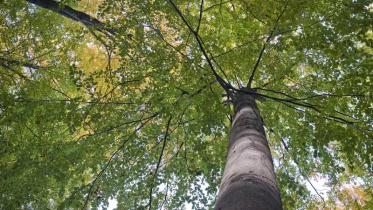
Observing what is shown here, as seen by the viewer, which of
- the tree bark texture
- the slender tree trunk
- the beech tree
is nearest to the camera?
the slender tree trunk

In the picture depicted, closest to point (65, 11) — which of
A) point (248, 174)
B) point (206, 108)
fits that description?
point (206, 108)

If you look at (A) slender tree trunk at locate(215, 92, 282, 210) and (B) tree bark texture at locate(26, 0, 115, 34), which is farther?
(B) tree bark texture at locate(26, 0, 115, 34)

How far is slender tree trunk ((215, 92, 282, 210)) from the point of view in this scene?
1.64 m

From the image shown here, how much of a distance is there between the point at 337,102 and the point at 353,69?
0.41 m

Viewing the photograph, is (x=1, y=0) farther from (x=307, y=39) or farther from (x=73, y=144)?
(x=307, y=39)

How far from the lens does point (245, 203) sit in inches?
62.2

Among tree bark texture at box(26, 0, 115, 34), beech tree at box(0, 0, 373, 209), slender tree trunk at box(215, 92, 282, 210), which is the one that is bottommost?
slender tree trunk at box(215, 92, 282, 210)

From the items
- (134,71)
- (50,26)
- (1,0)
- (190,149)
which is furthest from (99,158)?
(50,26)

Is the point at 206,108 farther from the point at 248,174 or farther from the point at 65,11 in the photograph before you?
the point at 65,11

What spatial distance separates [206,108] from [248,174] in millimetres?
2171

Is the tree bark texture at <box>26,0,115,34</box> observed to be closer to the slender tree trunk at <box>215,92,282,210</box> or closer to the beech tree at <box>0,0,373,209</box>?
the beech tree at <box>0,0,373,209</box>

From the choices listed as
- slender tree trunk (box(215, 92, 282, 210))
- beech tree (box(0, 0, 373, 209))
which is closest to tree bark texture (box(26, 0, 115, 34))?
beech tree (box(0, 0, 373, 209))

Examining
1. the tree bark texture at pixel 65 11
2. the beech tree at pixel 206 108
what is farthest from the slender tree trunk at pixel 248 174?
the tree bark texture at pixel 65 11

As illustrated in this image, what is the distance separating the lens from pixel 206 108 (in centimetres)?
408
